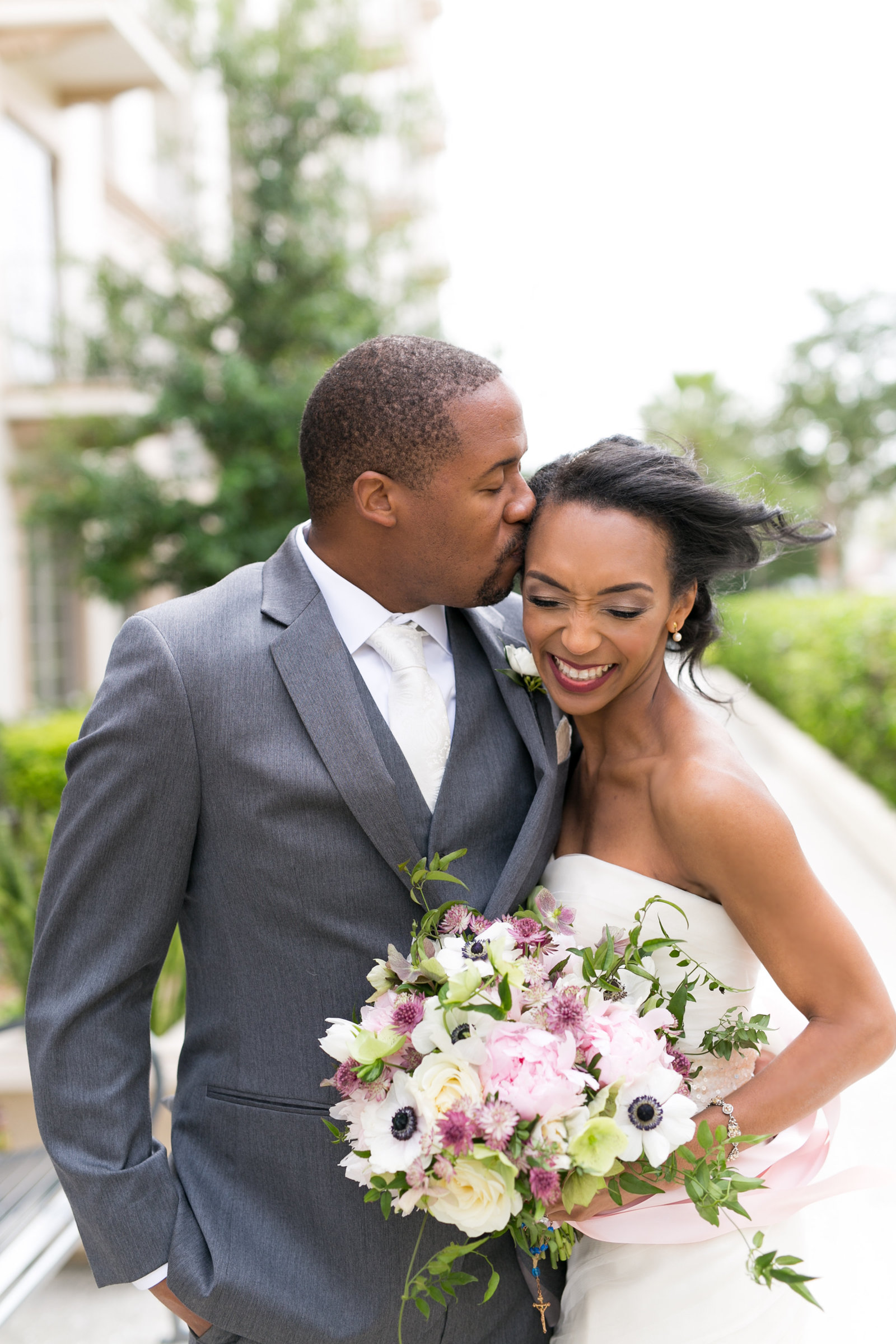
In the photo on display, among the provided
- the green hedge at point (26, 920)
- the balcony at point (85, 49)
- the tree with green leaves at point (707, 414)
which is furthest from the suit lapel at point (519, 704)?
the tree with green leaves at point (707, 414)

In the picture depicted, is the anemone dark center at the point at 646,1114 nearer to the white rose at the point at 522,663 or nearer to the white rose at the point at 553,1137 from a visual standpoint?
the white rose at the point at 553,1137

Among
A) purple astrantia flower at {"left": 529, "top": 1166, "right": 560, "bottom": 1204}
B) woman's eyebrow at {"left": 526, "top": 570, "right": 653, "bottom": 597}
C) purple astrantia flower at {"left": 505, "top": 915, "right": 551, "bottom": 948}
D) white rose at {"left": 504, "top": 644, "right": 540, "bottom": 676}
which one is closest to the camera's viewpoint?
A: purple astrantia flower at {"left": 529, "top": 1166, "right": 560, "bottom": 1204}

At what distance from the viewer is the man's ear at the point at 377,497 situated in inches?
85.0

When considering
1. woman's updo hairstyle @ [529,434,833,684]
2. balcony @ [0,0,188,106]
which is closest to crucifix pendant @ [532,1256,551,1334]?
woman's updo hairstyle @ [529,434,833,684]

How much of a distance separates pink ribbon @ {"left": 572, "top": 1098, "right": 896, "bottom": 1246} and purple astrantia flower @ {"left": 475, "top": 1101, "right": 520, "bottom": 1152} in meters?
0.55

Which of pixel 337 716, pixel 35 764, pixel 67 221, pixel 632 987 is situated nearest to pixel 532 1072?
pixel 632 987

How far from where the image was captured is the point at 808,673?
12.6 meters

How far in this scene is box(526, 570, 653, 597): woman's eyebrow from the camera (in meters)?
2.15

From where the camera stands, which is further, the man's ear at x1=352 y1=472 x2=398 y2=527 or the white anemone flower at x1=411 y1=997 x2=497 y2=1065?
the man's ear at x1=352 y1=472 x2=398 y2=527

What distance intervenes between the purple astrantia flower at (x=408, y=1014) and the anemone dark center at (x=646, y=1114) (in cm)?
36

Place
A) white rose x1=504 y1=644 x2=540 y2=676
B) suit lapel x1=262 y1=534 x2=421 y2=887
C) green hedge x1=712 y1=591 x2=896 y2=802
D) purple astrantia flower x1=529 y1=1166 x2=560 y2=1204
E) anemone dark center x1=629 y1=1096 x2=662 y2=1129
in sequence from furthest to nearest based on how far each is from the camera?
green hedge x1=712 y1=591 x2=896 y2=802 < white rose x1=504 y1=644 x2=540 y2=676 < suit lapel x1=262 y1=534 x2=421 y2=887 < anemone dark center x1=629 y1=1096 x2=662 y2=1129 < purple astrantia flower x1=529 y1=1166 x2=560 y2=1204

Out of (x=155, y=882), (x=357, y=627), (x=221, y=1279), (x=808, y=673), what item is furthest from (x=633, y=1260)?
(x=808, y=673)

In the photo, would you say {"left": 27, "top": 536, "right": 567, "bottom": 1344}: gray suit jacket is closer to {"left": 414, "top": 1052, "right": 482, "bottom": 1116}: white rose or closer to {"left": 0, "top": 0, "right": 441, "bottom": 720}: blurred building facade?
{"left": 414, "top": 1052, "right": 482, "bottom": 1116}: white rose

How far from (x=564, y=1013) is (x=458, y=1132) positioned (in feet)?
0.82
